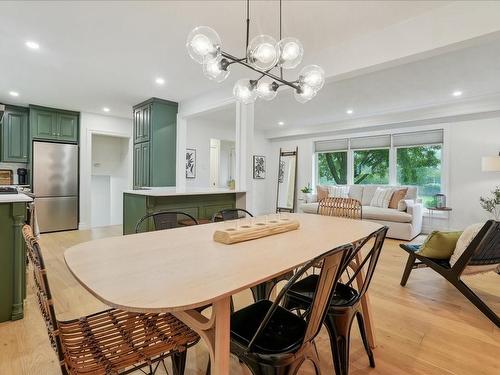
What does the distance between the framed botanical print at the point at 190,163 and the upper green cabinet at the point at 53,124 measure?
2.25m

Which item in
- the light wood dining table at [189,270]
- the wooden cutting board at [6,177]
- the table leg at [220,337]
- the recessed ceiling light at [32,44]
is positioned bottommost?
the table leg at [220,337]

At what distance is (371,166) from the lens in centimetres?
678

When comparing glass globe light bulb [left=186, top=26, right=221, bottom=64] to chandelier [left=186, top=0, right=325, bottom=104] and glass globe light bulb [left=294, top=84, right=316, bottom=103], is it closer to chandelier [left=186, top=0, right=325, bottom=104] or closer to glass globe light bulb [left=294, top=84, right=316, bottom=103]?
chandelier [left=186, top=0, right=325, bottom=104]

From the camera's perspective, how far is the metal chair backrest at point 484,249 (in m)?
2.08

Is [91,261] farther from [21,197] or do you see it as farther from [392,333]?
[392,333]

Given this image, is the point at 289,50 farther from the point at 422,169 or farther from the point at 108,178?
the point at 108,178

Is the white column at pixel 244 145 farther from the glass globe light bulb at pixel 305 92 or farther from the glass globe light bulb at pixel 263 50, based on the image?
the glass globe light bulb at pixel 263 50

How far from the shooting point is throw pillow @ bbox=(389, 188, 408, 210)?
18.3 ft

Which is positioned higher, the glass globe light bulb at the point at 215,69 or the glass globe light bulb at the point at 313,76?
the glass globe light bulb at the point at 313,76

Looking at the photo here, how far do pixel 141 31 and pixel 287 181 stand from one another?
607 centimetres

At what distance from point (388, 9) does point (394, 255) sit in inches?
120

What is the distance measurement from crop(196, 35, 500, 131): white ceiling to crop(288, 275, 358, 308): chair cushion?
2.69 metres

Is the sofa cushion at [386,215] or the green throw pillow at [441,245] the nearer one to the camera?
the green throw pillow at [441,245]

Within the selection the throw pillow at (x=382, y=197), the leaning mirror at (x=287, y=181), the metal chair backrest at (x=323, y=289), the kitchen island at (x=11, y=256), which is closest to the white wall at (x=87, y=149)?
the kitchen island at (x=11, y=256)
